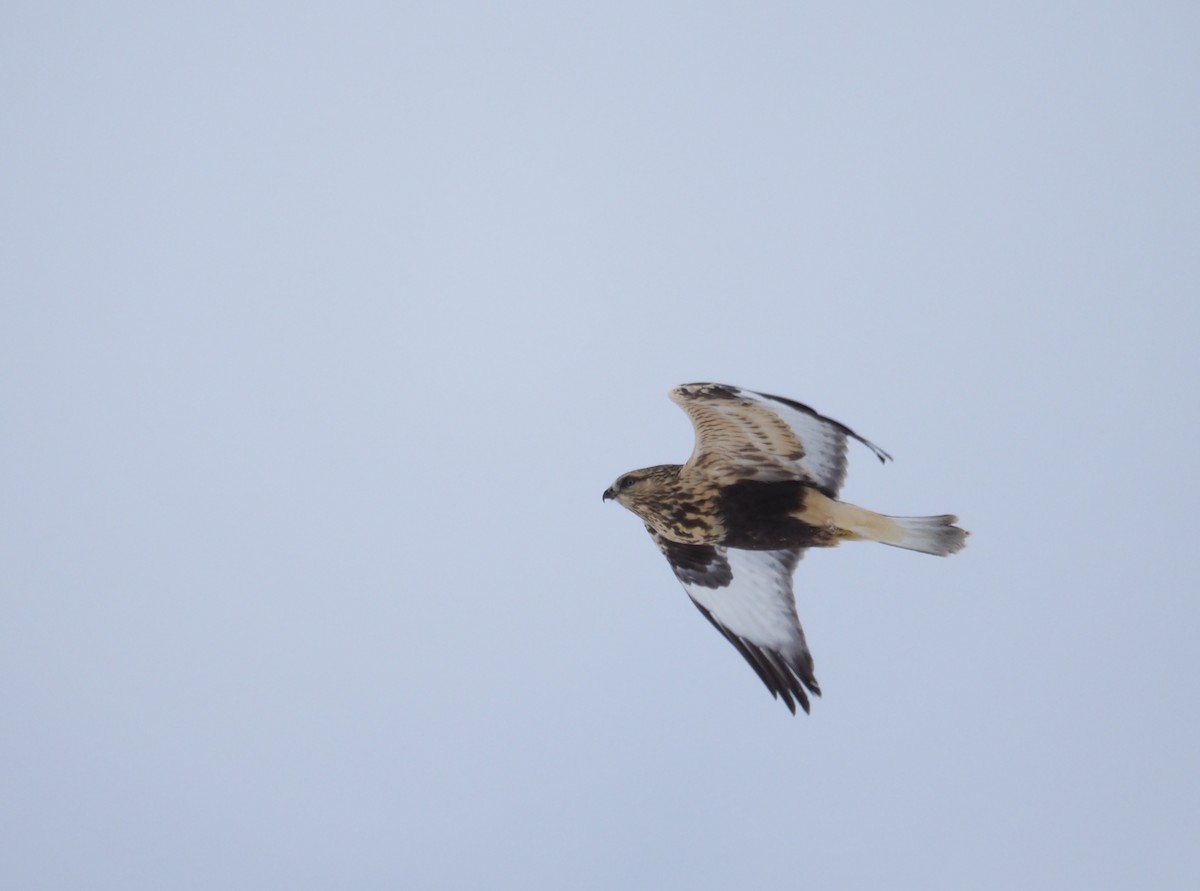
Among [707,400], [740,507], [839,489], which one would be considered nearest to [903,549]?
[839,489]

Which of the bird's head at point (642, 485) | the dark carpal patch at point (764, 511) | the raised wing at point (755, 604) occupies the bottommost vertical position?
the raised wing at point (755, 604)

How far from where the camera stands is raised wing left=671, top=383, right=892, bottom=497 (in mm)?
8844

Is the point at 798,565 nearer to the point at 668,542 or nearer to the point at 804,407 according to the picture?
the point at 668,542

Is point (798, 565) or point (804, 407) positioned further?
point (798, 565)

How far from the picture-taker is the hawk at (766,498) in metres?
9.05

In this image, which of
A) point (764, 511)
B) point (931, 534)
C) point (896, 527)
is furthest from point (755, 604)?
point (931, 534)

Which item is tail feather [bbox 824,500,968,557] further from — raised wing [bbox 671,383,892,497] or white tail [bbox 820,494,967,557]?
raised wing [bbox 671,383,892,497]

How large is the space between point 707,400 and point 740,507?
1053mm

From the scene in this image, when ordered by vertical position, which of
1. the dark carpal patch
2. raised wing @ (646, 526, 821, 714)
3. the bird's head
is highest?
the bird's head

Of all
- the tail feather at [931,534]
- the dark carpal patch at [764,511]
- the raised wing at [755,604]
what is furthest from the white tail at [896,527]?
the raised wing at [755,604]

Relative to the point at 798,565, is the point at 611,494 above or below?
above

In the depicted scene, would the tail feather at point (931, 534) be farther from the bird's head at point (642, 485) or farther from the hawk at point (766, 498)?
the bird's head at point (642, 485)

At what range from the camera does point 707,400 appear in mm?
8867

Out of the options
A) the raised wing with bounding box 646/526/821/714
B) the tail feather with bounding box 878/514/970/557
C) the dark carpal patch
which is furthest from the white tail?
the raised wing with bounding box 646/526/821/714
